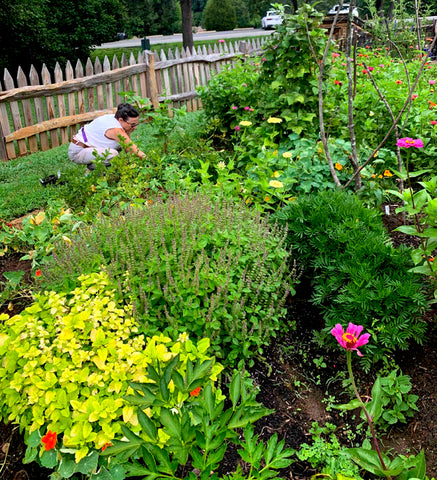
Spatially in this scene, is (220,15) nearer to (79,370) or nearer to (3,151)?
(3,151)

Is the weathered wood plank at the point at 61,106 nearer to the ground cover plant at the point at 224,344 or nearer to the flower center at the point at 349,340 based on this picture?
the ground cover plant at the point at 224,344

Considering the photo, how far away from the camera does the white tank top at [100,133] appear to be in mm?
5375

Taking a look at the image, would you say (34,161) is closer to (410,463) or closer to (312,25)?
(312,25)

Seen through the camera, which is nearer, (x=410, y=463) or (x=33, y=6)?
(x=410, y=463)

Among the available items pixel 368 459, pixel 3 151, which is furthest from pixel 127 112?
pixel 368 459

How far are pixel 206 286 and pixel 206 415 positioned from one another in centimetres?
90

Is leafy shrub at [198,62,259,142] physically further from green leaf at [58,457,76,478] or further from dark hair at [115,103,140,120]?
green leaf at [58,457,76,478]

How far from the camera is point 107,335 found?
6.88 ft

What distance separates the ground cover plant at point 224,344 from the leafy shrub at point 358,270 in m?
0.01

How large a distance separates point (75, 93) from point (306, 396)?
6.84 meters

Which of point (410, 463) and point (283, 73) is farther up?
point (283, 73)

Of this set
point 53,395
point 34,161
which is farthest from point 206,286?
point 34,161

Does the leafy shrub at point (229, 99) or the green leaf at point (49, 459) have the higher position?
the leafy shrub at point (229, 99)

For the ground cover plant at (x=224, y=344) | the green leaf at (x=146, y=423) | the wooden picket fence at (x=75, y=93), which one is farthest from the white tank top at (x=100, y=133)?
the green leaf at (x=146, y=423)
